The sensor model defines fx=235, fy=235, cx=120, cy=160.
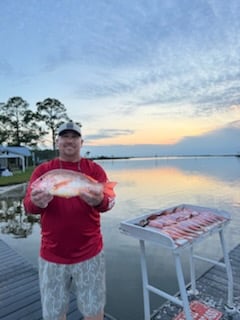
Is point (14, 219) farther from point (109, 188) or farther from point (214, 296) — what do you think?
point (109, 188)

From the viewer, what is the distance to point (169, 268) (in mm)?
4617

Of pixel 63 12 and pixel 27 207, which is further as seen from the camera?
pixel 63 12

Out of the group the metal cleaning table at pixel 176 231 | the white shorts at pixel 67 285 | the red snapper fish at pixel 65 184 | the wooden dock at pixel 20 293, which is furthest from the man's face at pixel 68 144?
the wooden dock at pixel 20 293

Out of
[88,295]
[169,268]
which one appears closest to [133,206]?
[169,268]

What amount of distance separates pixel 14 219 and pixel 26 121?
1220 inches

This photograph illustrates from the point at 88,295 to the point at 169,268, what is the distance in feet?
11.0

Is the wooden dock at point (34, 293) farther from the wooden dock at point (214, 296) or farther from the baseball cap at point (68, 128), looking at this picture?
the baseball cap at point (68, 128)

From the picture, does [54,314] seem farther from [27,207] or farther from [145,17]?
[145,17]

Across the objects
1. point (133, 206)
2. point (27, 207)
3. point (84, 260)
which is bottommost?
point (133, 206)

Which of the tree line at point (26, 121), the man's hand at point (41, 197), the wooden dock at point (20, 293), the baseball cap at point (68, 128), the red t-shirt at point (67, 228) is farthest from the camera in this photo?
the tree line at point (26, 121)

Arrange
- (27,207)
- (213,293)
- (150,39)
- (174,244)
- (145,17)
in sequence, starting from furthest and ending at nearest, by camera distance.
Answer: (150,39), (145,17), (213,293), (174,244), (27,207)

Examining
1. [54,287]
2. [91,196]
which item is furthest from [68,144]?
[54,287]

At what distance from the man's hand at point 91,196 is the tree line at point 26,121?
113 feet

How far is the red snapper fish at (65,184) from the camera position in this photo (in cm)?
154
